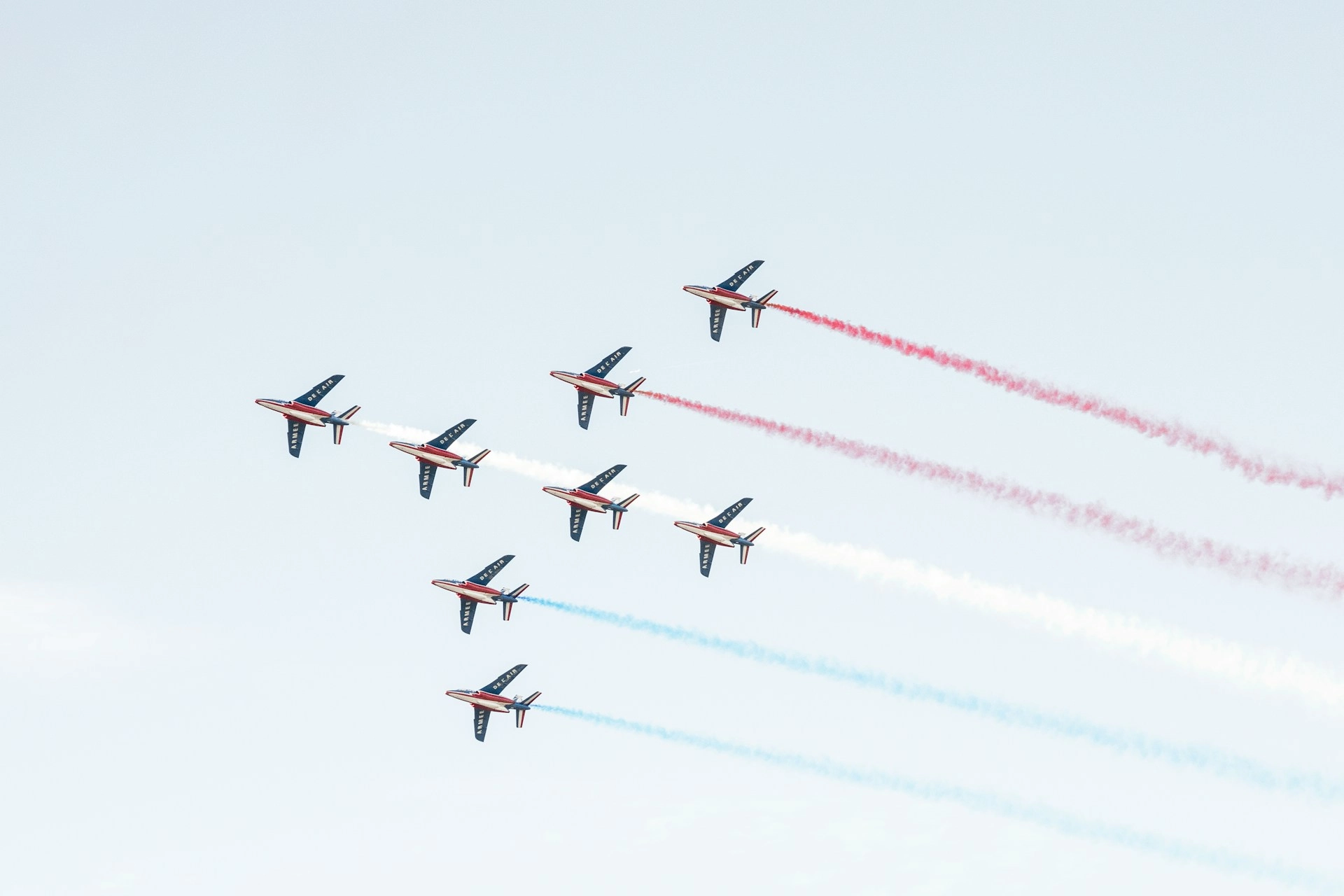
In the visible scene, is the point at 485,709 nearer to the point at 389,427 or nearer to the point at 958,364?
the point at 389,427

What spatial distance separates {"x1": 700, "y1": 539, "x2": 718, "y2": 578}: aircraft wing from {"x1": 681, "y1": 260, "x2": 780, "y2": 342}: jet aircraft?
11.2m

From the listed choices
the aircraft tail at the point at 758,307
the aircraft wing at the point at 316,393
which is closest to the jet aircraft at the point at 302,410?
the aircraft wing at the point at 316,393

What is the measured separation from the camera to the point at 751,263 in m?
100

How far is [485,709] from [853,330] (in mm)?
32730

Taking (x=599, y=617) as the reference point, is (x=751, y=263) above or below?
above

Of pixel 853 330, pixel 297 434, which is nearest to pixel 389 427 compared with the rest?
pixel 297 434

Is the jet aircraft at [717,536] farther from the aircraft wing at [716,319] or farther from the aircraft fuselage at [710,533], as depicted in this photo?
the aircraft wing at [716,319]

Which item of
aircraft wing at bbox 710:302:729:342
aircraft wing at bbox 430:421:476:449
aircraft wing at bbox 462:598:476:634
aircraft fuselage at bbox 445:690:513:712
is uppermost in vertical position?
aircraft wing at bbox 710:302:729:342

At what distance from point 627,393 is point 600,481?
5.08 metres

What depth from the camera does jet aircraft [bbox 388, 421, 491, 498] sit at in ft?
332

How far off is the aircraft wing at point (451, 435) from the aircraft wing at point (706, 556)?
15.3m

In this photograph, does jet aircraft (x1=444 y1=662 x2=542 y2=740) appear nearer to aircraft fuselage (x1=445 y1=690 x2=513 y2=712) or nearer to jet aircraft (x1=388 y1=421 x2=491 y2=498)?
aircraft fuselage (x1=445 y1=690 x2=513 y2=712)

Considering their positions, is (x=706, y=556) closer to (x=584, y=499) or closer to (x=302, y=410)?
(x=584, y=499)

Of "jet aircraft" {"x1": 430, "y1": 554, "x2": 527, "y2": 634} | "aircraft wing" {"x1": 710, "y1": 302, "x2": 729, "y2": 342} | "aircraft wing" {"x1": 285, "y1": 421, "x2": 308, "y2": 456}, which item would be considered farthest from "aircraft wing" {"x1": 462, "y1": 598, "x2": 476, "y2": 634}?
"aircraft wing" {"x1": 710, "y1": 302, "x2": 729, "y2": 342}
